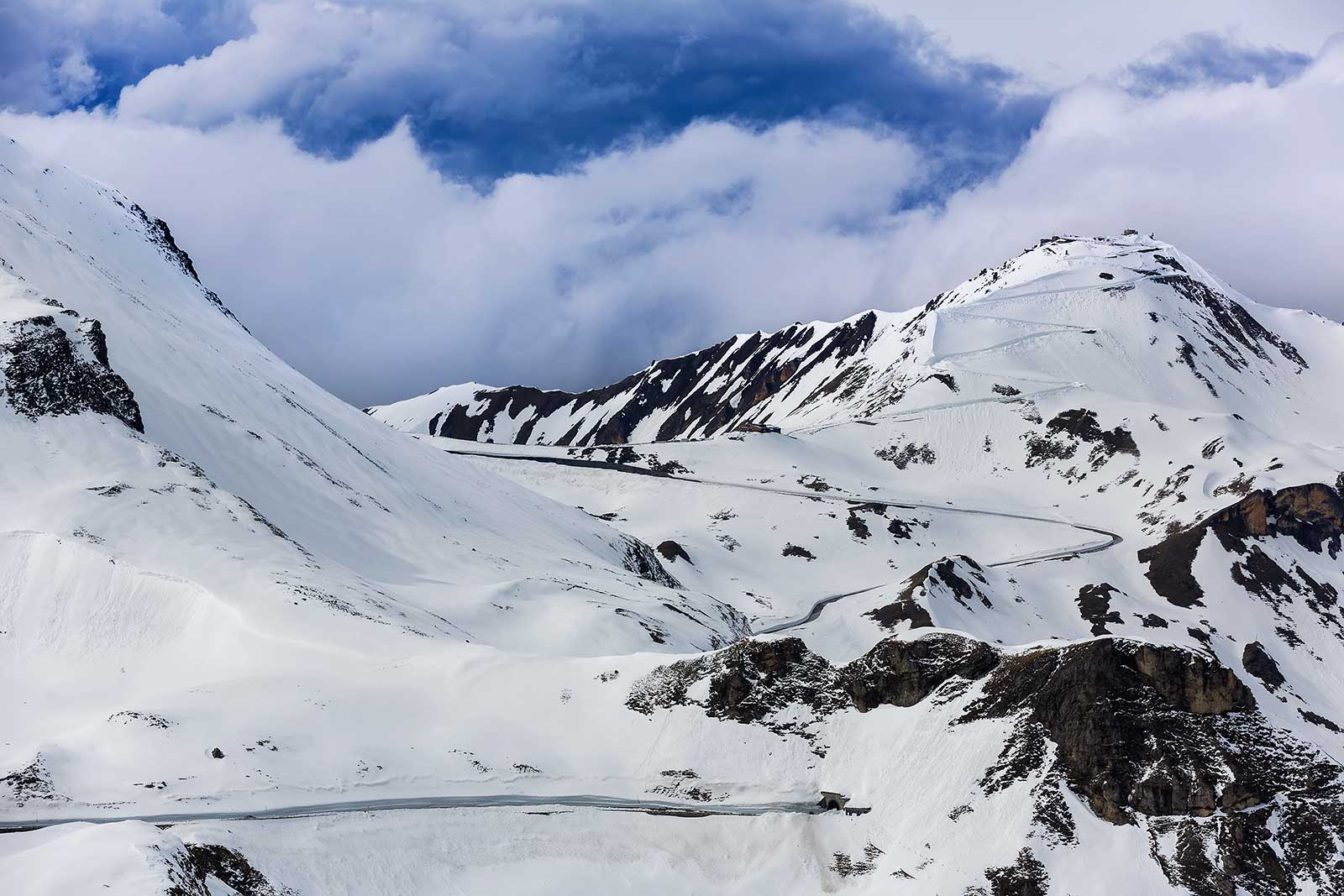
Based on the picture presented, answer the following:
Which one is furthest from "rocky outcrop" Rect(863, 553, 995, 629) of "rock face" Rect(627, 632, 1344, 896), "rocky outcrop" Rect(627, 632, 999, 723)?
"rock face" Rect(627, 632, 1344, 896)

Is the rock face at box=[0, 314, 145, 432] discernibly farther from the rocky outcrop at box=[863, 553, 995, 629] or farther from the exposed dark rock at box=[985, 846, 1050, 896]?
the exposed dark rock at box=[985, 846, 1050, 896]

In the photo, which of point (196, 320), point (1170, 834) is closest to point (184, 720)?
point (1170, 834)

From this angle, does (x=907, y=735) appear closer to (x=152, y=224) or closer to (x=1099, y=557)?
(x=1099, y=557)

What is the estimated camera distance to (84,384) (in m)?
82.9

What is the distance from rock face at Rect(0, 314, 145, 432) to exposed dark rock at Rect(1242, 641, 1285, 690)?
325ft

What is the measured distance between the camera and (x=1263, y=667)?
10544 cm

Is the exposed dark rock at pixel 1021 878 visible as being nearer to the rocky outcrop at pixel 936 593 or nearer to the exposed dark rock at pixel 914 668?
the exposed dark rock at pixel 914 668

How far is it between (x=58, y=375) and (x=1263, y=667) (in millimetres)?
106232

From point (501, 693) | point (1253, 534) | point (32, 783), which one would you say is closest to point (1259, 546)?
point (1253, 534)

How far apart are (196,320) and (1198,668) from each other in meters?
125

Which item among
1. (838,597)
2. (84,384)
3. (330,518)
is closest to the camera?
(84,384)

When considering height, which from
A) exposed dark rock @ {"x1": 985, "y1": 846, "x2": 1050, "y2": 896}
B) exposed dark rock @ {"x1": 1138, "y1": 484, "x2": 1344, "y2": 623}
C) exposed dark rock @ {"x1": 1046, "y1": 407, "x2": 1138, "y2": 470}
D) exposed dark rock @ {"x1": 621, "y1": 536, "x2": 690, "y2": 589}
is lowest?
exposed dark rock @ {"x1": 985, "y1": 846, "x2": 1050, "y2": 896}

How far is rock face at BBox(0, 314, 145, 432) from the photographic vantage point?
3167 inches

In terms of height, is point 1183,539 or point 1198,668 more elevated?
point 1183,539
